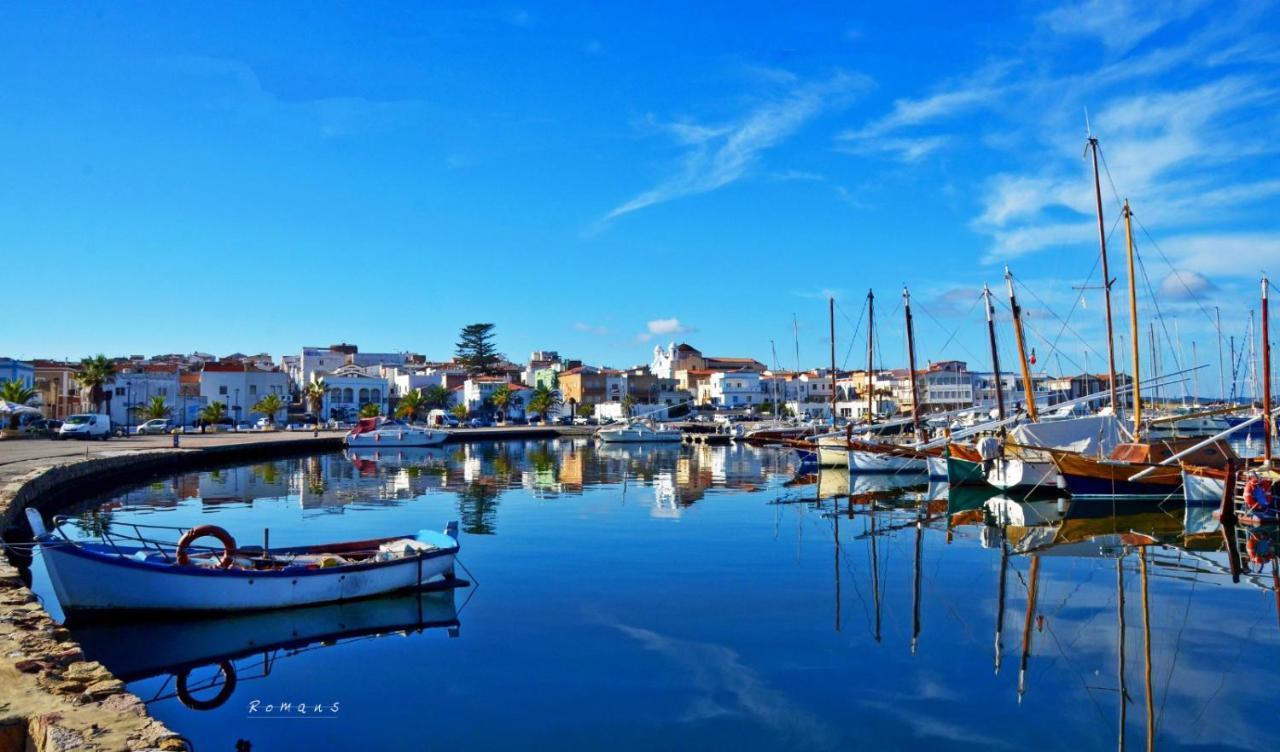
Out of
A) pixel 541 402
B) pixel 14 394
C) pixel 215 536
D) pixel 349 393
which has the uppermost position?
pixel 349 393

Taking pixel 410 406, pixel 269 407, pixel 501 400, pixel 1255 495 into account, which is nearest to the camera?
pixel 1255 495

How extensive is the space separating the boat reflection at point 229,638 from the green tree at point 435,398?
332 feet

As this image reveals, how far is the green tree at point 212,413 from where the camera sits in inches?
3516

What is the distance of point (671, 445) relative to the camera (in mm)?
87875

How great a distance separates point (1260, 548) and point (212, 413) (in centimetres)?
8701

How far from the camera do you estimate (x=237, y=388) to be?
336ft

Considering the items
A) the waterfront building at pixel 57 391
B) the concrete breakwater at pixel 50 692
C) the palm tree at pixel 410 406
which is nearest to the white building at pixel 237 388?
the palm tree at pixel 410 406

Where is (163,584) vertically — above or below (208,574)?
below

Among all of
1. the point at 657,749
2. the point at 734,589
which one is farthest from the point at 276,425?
the point at 657,749

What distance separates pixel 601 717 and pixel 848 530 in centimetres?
1863

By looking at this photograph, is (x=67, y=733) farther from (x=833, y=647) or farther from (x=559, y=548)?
(x=559, y=548)

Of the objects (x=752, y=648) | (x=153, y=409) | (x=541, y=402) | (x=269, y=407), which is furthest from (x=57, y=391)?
(x=752, y=648)

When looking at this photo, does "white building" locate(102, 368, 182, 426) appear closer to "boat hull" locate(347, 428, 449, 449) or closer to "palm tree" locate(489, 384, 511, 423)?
"boat hull" locate(347, 428, 449, 449)

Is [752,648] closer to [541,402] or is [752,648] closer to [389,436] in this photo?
[389,436]
